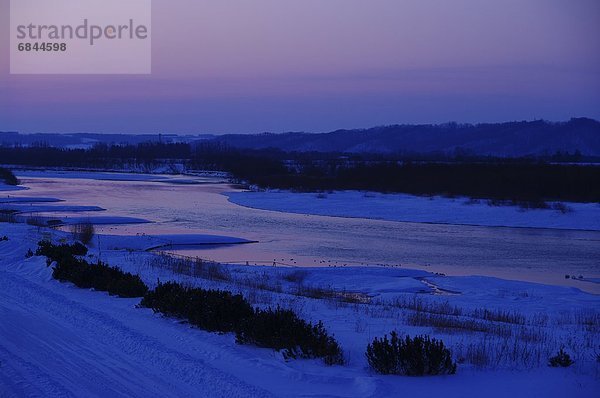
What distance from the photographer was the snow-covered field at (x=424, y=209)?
136ft

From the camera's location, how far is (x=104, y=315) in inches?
368

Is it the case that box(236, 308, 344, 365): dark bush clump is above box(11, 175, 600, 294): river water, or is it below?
above

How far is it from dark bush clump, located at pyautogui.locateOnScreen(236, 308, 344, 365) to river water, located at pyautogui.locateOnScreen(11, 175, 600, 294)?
14.5m

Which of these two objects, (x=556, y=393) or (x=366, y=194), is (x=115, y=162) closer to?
(x=366, y=194)

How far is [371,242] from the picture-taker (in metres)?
30.2

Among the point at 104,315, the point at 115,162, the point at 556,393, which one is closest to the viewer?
the point at 556,393

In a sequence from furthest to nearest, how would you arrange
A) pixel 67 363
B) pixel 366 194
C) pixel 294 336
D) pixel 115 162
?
pixel 115 162
pixel 366 194
pixel 294 336
pixel 67 363

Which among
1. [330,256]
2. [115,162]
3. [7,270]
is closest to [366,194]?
[330,256]

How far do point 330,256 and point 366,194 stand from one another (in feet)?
101

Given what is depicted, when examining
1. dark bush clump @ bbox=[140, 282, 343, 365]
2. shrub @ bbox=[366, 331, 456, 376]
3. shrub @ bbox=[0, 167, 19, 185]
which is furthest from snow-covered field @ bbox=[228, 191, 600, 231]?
shrub @ bbox=[366, 331, 456, 376]

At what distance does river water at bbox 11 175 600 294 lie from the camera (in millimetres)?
24016

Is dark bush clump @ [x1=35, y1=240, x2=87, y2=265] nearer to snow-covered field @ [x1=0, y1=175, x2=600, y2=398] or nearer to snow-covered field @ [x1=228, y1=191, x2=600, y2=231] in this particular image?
snow-covered field @ [x1=0, y1=175, x2=600, y2=398]

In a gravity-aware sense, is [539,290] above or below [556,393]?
below

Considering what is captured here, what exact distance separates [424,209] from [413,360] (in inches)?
1552
